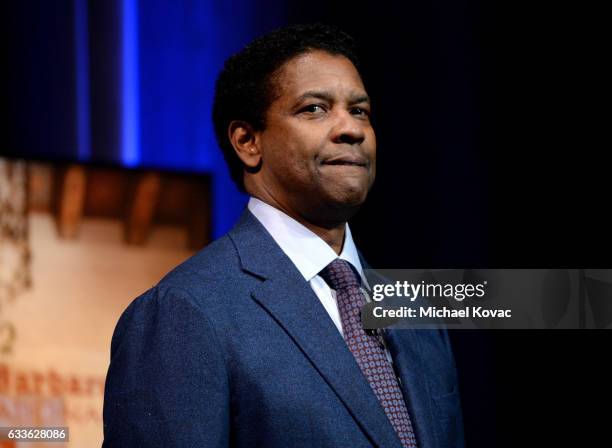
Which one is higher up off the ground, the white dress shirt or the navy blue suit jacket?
the white dress shirt

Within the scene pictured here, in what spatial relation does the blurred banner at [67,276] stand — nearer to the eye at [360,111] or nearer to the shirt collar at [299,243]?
the shirt collar at [299,243]

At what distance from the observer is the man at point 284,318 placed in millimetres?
1276

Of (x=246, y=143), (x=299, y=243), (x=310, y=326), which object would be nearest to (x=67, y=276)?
(x=246, y=143)

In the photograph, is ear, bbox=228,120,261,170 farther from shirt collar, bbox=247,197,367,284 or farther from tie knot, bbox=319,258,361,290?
tie knot, bbox=319,258,361,290

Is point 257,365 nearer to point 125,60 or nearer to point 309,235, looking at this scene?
point 309,235

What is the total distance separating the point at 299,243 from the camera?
1.49 metres

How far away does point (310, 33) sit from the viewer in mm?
1613

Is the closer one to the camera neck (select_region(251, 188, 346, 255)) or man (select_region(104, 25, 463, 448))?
man (select_region(104, 25, 463, 448))

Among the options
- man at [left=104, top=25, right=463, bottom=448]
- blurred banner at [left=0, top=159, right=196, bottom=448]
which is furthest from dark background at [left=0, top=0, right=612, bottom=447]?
man at [left=104, top=25, right=463, bottom=448]

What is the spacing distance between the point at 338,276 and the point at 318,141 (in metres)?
0.22

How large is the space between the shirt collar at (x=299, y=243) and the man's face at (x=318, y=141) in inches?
1.1

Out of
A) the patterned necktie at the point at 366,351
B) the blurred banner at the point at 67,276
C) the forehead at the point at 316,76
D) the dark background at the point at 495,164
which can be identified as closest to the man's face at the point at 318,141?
the forehead at the point at 316,76

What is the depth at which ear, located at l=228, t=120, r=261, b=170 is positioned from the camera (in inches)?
61.8

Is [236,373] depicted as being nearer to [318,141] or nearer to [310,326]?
[310,326]
